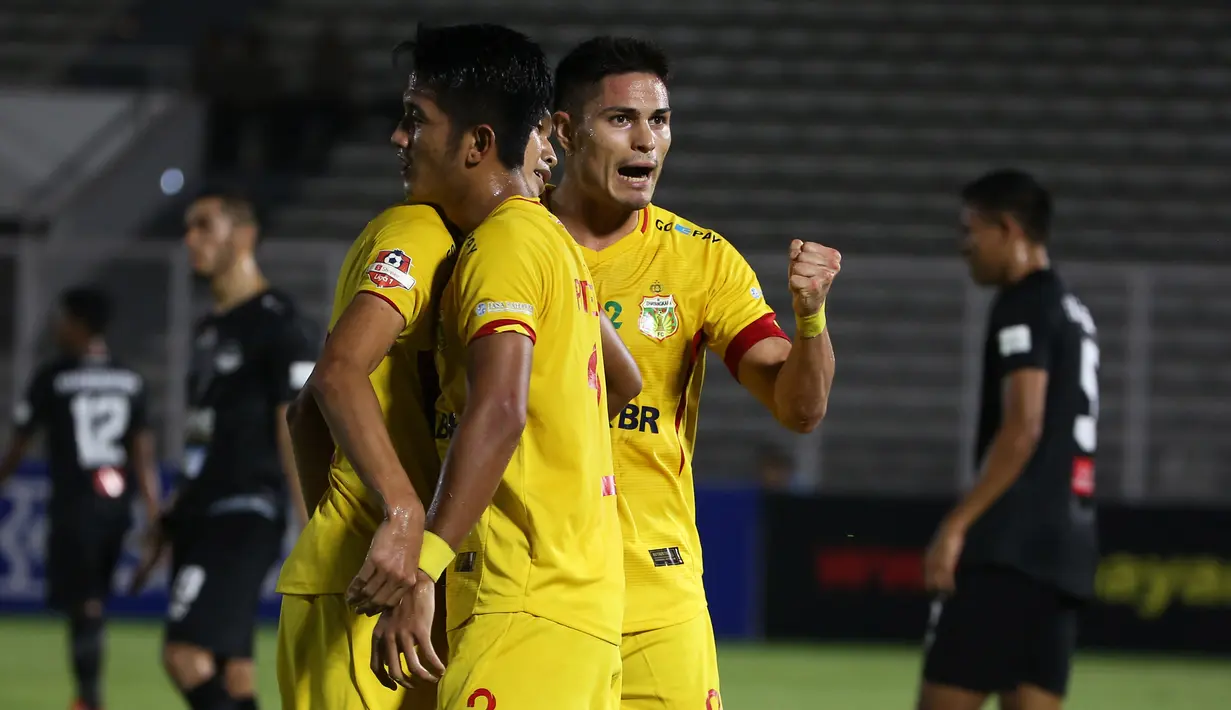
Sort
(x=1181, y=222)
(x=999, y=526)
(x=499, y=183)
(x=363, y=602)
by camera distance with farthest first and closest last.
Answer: (x=1181, y=222), (x=999, y=526), (x=499, y=183), (x=363, y=602)

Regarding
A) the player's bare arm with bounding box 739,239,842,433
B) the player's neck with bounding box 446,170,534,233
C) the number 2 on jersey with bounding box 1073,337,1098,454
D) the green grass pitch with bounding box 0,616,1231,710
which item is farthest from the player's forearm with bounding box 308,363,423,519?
the green grass pitch with bounding box 0,616,1231,710

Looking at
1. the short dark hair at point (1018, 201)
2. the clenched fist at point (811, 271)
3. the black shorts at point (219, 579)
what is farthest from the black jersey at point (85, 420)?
the clenched fist at point (811, 271)

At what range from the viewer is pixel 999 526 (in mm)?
5809

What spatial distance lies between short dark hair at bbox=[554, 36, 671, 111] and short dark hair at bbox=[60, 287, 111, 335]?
5.78 meters

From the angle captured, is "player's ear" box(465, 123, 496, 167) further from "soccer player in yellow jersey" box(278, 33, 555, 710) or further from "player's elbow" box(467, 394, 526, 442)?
"player's elbow" box(467, 394, 526, 442)

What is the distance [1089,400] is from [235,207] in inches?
129

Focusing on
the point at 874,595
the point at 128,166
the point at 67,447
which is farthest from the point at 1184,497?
the point at 128,166

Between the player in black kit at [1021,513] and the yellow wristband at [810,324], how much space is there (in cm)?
176

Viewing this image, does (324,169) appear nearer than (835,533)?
No

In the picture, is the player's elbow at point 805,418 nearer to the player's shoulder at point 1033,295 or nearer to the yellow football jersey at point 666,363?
the yellow football jersey at point 666,363

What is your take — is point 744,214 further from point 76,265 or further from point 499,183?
point 499,183

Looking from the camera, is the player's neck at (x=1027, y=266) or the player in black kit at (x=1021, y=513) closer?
the player in black kit at (x=1021, y=513)

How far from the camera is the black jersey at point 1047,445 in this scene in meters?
5.80

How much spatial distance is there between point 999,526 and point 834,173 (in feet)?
41.6
